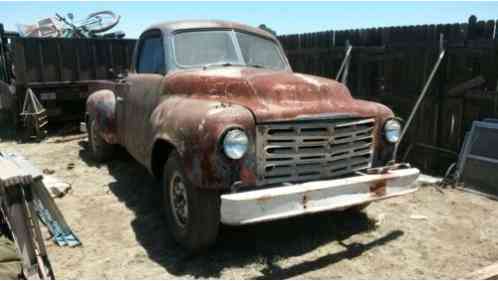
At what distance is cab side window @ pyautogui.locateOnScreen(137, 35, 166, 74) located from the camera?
4930 mm

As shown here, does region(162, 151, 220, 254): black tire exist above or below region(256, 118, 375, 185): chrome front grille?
below

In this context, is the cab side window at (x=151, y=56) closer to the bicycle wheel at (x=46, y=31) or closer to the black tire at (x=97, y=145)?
the black tire at (x=97, y=145)

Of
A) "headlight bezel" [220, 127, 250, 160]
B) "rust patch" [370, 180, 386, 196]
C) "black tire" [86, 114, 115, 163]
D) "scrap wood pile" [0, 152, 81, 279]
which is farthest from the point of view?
"black tire" [86, 114, 115, 163]

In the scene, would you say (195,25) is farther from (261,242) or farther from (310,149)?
(261,242)

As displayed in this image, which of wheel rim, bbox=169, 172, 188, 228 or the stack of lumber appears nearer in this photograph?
the stack of lumber

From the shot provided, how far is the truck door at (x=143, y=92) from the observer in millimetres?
4758

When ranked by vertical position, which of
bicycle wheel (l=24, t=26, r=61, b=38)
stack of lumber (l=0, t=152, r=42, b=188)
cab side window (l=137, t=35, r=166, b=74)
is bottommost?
stack of lumber (l=0, t=152, r=42, b=188)

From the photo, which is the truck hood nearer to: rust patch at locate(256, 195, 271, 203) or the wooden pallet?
rust patch at locate(256, 195, 271, 203)

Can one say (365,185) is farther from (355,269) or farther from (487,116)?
(487,116)

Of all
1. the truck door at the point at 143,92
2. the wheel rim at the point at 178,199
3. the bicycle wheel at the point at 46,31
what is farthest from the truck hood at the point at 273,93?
the bicycle wheel at the point at 46,31

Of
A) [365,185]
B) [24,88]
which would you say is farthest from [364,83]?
[24,88]

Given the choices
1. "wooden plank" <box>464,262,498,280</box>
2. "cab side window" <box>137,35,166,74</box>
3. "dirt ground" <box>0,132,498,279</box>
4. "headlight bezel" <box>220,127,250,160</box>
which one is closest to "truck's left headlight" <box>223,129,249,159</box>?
"headlight bezel" <box>220,127,250,160</box>

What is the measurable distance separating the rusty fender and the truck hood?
0.56 ft

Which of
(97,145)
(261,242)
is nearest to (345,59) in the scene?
(97,145)
